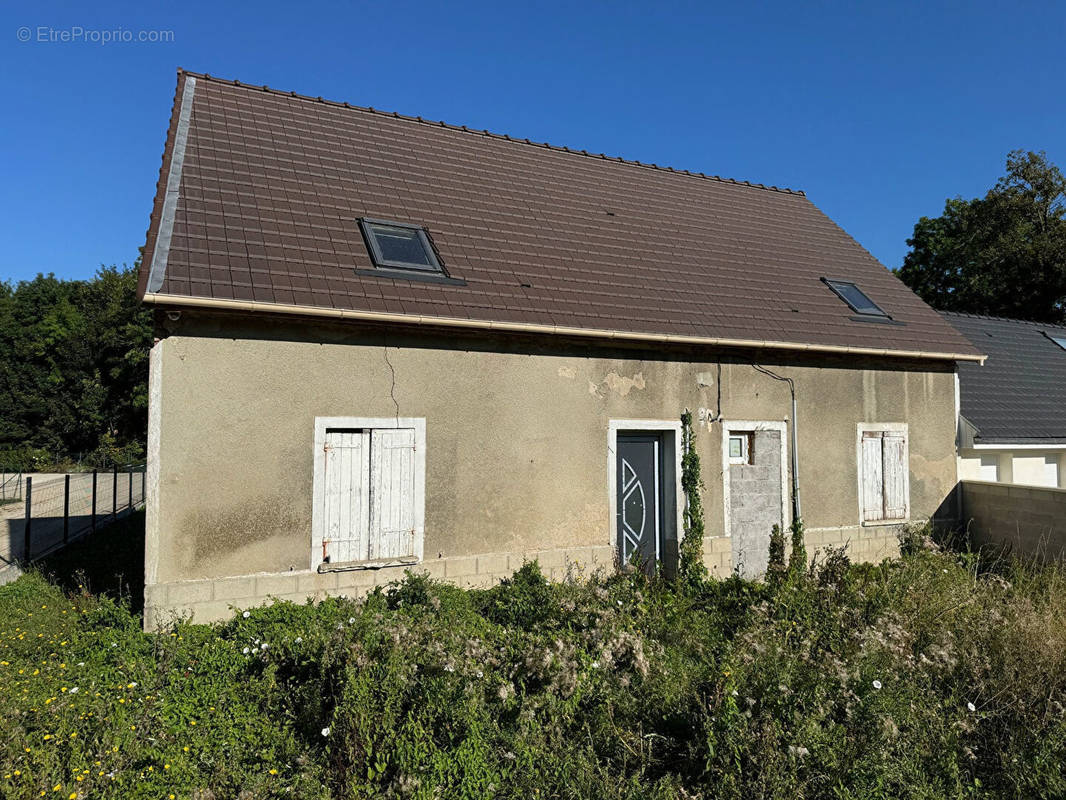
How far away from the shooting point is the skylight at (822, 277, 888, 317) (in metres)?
10.7

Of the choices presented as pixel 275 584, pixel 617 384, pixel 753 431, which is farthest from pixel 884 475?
pixel 275 584

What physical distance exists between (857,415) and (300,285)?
7.72 metres

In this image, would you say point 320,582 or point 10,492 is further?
point 10,492

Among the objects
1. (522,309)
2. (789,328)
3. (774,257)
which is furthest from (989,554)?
(522,309)

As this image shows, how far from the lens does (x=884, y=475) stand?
32.6 feet

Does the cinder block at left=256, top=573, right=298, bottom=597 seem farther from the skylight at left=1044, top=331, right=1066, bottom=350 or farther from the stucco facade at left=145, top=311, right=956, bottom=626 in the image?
the skylight at left=1044, top=331, right=1066, bottom=350

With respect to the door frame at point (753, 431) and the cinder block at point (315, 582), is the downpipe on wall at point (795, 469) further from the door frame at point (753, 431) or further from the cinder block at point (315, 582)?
the cinder block at point (315, 582)

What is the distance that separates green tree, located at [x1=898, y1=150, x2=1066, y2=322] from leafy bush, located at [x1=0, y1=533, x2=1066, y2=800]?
2374 cm

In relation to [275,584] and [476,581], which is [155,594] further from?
[476,581]

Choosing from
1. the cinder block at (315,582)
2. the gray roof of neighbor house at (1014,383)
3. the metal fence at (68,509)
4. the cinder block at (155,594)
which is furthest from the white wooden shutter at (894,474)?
the metal fence at (68,509)

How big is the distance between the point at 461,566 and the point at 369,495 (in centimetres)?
123

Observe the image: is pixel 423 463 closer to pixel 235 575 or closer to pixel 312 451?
pixel 312 451

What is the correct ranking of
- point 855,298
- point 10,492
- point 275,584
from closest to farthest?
point 275,584, point 855,298, point 10,492

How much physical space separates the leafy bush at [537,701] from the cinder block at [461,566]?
0.54 meters
